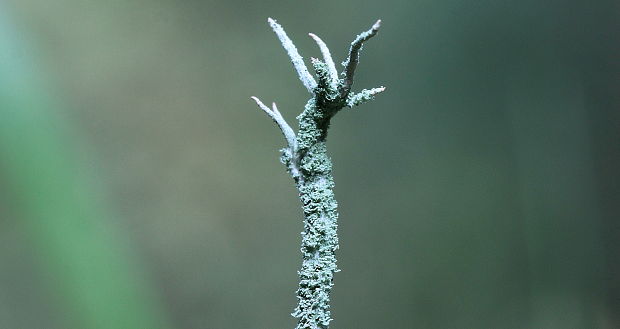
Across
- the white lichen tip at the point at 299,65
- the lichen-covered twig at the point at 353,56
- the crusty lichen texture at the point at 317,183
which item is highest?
the white lichen tip at the point at 299,65

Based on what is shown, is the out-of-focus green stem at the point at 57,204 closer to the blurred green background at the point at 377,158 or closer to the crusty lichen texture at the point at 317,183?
the blurred green background at the point at 377,158

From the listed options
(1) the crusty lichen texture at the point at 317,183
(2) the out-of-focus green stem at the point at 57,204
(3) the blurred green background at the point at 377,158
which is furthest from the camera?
(3) the blurred green background at the point at 377,158

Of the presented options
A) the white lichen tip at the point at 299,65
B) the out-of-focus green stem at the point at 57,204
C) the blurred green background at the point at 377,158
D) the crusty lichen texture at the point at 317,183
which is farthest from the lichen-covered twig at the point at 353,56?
the out-of-focus green stem at the point at 57,204

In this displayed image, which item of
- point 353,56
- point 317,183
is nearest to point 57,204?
point 317,183

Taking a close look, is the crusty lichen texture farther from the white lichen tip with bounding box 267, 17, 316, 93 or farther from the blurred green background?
the blurred green background

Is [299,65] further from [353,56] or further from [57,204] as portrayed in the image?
[57,204]

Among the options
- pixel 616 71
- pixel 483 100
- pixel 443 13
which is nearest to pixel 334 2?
pixel 443 13

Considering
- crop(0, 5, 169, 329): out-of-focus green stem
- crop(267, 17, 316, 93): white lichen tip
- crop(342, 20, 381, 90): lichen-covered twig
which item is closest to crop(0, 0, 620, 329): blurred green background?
crop(0, 5, 169, 329): out-of-focus green stem
